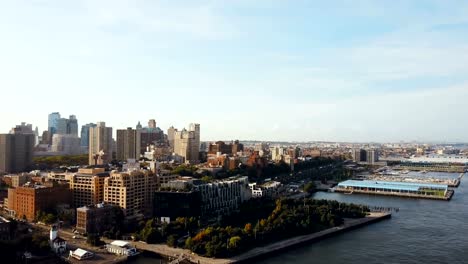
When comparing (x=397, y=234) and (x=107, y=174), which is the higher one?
(x=107, y=174)

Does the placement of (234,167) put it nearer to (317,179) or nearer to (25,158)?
(317,179)

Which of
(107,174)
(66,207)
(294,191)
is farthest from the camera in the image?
(294,191)

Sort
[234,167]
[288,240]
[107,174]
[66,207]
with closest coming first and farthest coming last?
[288,240], [66,207], [107,174], [234,167]

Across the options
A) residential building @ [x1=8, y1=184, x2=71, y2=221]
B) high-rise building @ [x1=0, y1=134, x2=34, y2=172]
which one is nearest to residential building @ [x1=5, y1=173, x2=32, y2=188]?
residential building @ [x1=8, y1=184, x2=71, y2=221]

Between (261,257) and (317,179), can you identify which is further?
(317,179)

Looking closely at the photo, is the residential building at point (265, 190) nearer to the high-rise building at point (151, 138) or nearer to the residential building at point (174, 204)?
the residential building at point (174, 204)

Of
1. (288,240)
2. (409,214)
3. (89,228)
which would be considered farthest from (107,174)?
(409,214)

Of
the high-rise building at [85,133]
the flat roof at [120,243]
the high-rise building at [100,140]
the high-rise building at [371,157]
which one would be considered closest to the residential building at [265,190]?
the flat roof at [120,243]
